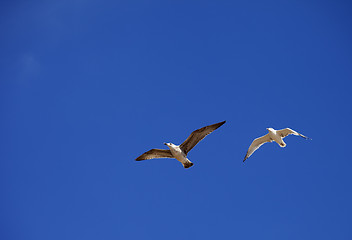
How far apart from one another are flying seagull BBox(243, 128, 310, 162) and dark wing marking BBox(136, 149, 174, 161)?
6.11 m

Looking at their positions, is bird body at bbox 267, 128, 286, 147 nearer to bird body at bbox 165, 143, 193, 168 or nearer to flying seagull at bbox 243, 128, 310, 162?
flying seagull at bbox 243, 128, 310, 162

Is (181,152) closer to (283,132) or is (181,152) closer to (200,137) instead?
(200,137)

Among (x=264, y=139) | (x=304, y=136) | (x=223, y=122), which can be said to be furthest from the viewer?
(x=264, y=139)

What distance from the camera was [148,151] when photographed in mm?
17250

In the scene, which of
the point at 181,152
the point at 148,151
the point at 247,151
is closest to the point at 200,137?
the point at 181,152

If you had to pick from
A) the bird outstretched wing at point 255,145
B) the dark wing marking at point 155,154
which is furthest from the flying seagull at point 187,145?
the bird outstretched wing at point 255,145

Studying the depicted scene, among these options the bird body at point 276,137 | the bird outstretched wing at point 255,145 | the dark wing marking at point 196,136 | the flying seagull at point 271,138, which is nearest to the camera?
the dark wing marking at point 196,136

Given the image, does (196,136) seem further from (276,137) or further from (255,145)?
(255,145)

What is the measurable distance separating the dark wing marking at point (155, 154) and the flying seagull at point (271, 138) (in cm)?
611

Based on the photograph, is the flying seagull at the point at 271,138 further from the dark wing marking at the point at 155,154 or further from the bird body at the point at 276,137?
the dark wing marking at the point at 155,154

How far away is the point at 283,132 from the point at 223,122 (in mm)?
4868

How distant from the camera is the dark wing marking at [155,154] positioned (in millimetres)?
17203

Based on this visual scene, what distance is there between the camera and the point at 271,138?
19.6 m

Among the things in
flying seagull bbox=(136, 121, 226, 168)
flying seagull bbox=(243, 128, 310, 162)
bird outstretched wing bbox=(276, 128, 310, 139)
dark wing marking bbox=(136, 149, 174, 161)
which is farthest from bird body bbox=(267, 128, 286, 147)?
dark wing marking bbox=(136, 149, 174, 161)
